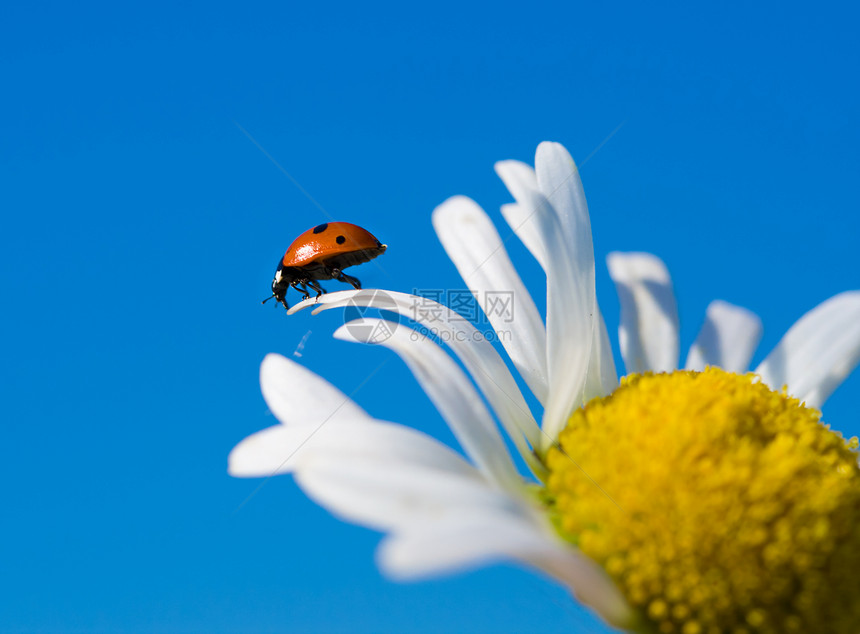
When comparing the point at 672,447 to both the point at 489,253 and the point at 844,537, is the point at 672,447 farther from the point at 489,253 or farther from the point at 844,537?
the point at 489,253

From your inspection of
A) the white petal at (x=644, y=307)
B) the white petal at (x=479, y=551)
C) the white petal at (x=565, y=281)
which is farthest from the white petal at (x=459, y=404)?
the white petal at (x=644, y=307)

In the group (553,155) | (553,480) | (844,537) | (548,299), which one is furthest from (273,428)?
(844,537)

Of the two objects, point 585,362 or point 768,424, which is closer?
point 768,424

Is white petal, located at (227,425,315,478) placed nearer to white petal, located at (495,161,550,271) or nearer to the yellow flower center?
the yellow flower center

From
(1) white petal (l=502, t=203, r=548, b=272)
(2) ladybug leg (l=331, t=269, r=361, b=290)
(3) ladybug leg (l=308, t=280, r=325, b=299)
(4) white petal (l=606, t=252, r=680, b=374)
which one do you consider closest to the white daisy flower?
(1) white petal (l=502, t=203, r=548, b=272)

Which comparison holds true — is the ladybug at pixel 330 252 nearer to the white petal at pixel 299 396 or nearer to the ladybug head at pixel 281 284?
the ladybug head at pixel 281 284

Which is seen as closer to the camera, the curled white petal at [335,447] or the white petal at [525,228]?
the curled white petal at [335,447]
